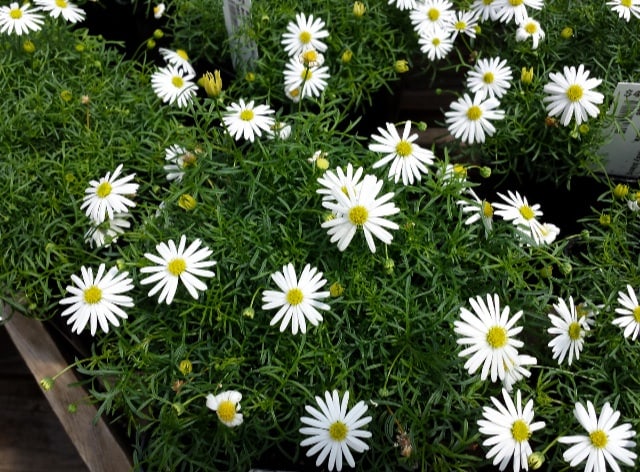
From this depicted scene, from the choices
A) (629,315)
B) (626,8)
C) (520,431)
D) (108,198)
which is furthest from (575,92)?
(108,198)

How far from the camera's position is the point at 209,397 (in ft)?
2.71

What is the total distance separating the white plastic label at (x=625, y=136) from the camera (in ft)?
3.72

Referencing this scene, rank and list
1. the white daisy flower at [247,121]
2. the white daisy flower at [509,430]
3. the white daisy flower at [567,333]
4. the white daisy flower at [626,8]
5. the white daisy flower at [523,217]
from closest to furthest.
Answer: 1. the white daisy flower at [509,430]
2. the white daisy flower at [567,333]
3. the white daisy flower at [523,217]
4. the white daisy flower at [247,121]
5. the white daisy flower at [626,8]

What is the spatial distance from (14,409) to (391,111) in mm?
1178

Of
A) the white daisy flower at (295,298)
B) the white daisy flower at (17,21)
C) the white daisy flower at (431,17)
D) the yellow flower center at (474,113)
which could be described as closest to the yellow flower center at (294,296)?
the white daisy flower at (295,298)

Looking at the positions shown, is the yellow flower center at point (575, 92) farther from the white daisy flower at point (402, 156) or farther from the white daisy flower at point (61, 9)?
the white daisy flower at point (61, 9)

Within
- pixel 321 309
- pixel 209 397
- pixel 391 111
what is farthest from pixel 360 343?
pixel 391 111

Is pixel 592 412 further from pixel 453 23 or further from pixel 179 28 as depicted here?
pixel 179 28

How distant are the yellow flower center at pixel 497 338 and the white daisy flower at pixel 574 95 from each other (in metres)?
0.52

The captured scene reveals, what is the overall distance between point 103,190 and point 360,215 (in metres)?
0.47

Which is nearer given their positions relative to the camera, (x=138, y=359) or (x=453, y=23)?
(x=138, y=359)

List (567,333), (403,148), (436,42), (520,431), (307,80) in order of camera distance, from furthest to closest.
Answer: (436,42) → (307,80) → (403,148) → (567,333) → (520,431)

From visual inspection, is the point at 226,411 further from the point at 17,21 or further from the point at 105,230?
the point at 17,21

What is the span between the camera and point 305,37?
1.30m
